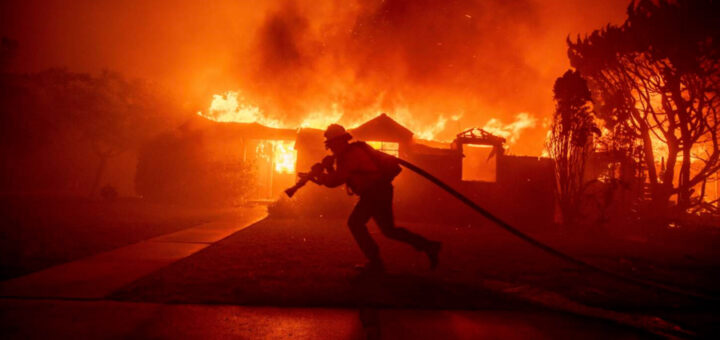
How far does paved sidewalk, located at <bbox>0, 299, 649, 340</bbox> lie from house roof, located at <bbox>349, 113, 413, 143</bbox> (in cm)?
1210

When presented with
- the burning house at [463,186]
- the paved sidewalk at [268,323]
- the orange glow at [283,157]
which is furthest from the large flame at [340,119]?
the paved sidewalk at [268,323]

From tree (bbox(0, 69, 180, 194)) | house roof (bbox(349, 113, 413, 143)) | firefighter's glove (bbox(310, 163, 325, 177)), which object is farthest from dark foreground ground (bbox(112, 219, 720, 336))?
tree (bbox(0, 69, 180, 194))

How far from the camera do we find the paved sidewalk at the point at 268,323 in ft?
8.32

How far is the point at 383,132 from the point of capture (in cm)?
1501

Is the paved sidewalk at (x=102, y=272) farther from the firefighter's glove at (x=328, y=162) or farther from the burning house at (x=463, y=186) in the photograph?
the burning house at (x=463, y=186)

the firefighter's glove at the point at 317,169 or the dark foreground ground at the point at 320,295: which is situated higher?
the firefighter's glove at the point at 317,169

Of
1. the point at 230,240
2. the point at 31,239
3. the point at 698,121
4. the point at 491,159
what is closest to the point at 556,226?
the point at 491,159

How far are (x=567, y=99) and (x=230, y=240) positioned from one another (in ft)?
35.1

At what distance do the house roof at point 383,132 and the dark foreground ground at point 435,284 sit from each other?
9.12 metres

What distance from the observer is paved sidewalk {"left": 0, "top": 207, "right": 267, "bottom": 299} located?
3334 millimetres

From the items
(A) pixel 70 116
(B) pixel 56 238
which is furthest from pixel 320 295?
(A) pixel 70 116

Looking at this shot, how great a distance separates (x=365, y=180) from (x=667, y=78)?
54.5 ft

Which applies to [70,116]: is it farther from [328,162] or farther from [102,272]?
[328,162]

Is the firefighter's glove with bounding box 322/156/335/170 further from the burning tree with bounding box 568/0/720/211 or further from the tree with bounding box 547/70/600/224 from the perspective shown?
the burning tree with bounding box 568/0/720/211
